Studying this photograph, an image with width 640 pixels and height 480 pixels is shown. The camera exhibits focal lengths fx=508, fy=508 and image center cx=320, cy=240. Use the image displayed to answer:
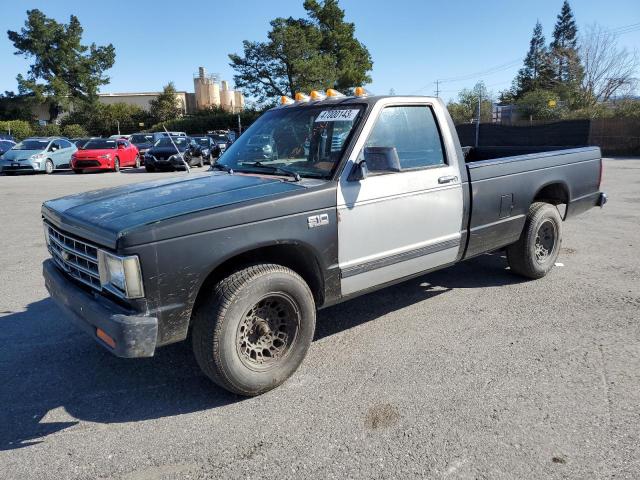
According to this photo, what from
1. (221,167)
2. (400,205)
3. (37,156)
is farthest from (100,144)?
(400,205)

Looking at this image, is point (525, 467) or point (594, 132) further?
point (594, 132)

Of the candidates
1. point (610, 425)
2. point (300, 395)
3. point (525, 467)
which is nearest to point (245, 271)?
point (300, 395)

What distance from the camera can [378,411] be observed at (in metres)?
3.12

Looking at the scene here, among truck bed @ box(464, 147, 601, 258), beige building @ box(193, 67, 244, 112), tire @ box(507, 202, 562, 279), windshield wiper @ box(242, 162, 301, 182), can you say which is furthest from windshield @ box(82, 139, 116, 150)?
beige building @ box(193, 67, 244, 112)

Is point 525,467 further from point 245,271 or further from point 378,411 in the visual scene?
point 245,271

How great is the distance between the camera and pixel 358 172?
11.9 feet

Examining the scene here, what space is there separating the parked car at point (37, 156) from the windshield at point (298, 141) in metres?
19.8

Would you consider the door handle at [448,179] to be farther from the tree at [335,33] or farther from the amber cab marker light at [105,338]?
the tree at [335,33]

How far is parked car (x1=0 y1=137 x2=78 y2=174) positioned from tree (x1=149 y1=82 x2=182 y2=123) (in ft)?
115

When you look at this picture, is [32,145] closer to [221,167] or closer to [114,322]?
[221,167]

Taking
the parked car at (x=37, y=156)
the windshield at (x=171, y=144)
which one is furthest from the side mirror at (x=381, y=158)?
the parked car at (x=37, y=156)

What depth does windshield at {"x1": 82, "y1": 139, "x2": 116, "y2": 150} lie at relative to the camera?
22234mm

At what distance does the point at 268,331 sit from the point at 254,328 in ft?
0.31

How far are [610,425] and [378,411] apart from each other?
1.32 meters
